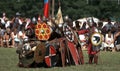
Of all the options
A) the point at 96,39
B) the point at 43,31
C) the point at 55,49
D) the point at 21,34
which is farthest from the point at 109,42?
the point at 55,49

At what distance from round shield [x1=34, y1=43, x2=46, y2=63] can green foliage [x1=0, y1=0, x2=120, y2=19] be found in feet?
121

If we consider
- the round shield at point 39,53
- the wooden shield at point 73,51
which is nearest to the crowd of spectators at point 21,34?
the wooden shield at point 73,51

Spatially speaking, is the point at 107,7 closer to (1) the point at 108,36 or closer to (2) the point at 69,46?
(1) the point at 108,36

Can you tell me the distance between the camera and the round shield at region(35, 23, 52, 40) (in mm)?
18188

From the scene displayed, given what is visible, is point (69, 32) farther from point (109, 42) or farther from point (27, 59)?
point (109, 42)

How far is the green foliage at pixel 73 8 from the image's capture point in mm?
55797

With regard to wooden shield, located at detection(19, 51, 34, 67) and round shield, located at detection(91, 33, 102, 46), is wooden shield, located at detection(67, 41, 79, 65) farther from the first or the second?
wooden shield, located at detection(19, 51, 34, 67)

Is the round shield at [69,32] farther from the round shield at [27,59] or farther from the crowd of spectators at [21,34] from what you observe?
the crowd of spectators at [21,34]

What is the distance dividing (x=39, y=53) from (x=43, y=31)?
1.15 m

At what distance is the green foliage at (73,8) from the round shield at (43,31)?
35.8m

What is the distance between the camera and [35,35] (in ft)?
61.1

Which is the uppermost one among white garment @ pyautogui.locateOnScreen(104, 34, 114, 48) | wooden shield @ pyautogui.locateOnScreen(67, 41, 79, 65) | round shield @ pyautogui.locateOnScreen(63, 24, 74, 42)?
round shield @ pyautogui.locateOnScreen(63, 24, 74, 42)

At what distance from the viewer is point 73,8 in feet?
194

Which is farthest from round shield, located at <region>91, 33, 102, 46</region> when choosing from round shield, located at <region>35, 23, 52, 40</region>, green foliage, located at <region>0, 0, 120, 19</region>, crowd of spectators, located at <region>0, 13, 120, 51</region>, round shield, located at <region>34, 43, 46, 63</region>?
green foliage, located at <region>0, 0, 120, 19</region>
